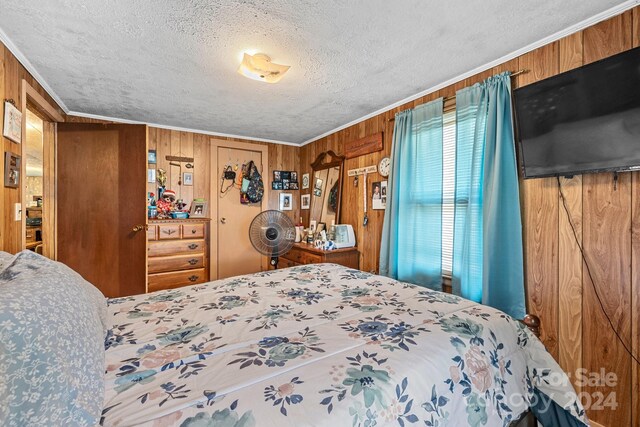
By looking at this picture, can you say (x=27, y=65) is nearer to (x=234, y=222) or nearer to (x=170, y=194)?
(x=170, y=194)

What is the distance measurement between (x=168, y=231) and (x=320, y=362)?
291 centimetres

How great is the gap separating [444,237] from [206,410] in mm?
2177

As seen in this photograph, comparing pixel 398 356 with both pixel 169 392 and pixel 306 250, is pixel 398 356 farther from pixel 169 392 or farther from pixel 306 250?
pixel 306 250

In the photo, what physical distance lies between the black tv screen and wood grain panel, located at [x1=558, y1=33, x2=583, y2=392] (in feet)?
0.63

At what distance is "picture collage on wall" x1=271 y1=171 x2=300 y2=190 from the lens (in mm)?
4297

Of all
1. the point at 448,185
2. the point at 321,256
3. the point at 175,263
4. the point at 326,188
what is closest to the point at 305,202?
the point at 326,188

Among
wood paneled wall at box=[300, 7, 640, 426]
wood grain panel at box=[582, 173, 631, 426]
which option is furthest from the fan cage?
wood grain panel at box=[582, 173, 631, 426]

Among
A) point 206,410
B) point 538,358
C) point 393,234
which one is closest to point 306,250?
point 393,234

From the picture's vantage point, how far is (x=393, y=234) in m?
2.70

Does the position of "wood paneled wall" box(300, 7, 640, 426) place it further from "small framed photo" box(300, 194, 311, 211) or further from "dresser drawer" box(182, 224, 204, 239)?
"dresser drawer" box(182, 224, 204, 239)

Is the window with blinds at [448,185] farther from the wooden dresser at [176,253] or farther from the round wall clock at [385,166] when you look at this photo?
the wooden dresser at [176,253]

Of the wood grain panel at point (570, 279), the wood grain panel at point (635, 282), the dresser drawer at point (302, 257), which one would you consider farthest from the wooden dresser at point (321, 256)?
the wood grain panel at point (635, 282)

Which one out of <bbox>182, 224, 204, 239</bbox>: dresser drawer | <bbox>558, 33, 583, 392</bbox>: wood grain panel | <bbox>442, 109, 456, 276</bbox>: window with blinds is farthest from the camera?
<bbox>182, 224, 204, 239</bbox>: dresser drawer

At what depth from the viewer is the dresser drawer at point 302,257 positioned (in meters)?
3.09
